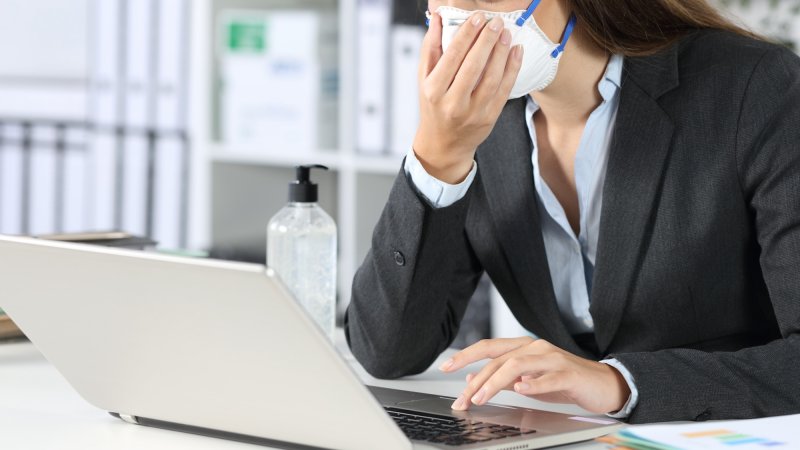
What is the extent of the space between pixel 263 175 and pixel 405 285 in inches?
77.1

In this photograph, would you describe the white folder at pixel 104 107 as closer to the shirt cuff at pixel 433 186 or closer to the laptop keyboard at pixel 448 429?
the shirt cuff at pixel 433 186

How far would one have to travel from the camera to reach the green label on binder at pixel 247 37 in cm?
300

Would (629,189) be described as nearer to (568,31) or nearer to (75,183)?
(568,31)

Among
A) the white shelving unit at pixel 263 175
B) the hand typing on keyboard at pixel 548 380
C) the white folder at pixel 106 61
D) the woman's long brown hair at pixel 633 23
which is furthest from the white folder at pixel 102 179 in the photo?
the hand typing on keyboard at pixel 548 380

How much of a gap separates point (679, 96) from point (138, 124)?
317 cm

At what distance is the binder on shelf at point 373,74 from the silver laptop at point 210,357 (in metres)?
1.79

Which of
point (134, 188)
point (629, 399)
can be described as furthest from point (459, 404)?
point (134, 188)

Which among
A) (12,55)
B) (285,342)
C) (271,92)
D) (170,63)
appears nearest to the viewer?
(285,342)

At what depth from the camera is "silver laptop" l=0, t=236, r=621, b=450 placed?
0.75 metres

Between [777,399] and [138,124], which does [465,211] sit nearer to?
[777,399]

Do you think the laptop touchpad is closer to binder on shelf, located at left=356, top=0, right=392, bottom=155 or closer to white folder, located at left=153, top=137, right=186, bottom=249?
binder on shelf, located at left=356, top=0, right=392, bottom=155

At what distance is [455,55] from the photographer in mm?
1218

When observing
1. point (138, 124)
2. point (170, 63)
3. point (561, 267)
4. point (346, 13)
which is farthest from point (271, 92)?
point (561, 267)

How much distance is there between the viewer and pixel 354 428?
805 millimetres
